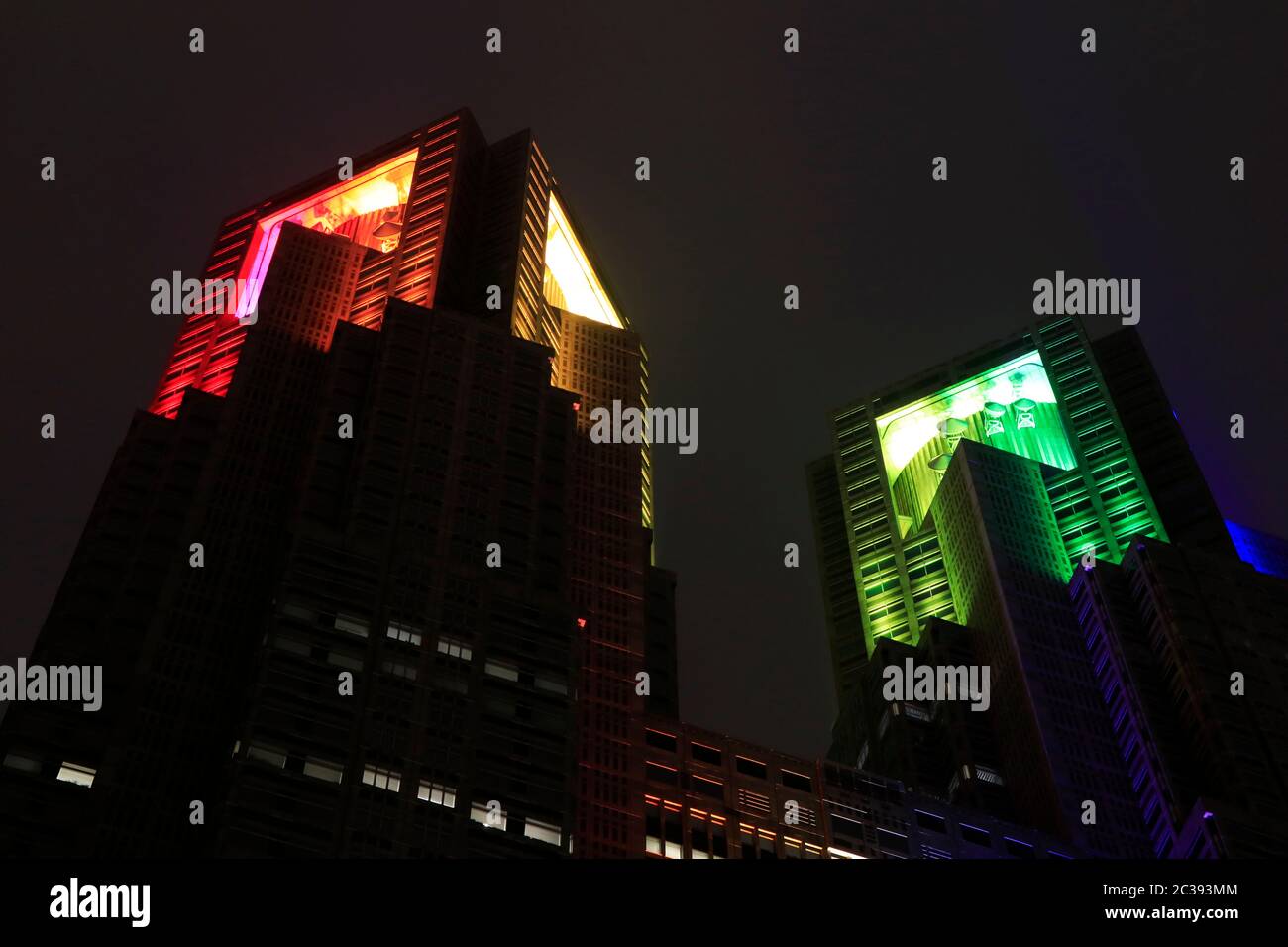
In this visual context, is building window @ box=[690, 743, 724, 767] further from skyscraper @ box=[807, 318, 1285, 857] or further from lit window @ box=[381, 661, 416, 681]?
skyscraper @ box=[807, 318, 1285, 857]

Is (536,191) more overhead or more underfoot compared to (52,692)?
more overhead

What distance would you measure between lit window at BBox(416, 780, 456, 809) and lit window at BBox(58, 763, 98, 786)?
22.2 m

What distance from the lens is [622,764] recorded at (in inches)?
4407

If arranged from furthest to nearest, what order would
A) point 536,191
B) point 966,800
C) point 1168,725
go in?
point 536,191, point 966,800, point 1168,725

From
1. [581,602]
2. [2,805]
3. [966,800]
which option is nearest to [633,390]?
[581,602]

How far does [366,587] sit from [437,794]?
63.2ft

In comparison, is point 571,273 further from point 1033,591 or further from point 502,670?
point 502,670

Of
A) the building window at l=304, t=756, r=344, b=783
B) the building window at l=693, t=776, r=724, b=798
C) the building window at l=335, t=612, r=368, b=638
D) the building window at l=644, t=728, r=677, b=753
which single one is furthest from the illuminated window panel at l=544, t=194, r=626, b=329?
the building window at l=304, t=756, r=344, b=783

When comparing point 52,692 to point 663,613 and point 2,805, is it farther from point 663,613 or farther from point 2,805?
point 663,613

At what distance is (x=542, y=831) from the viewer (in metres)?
94.0

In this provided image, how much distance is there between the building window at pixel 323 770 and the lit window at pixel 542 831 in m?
11.8
